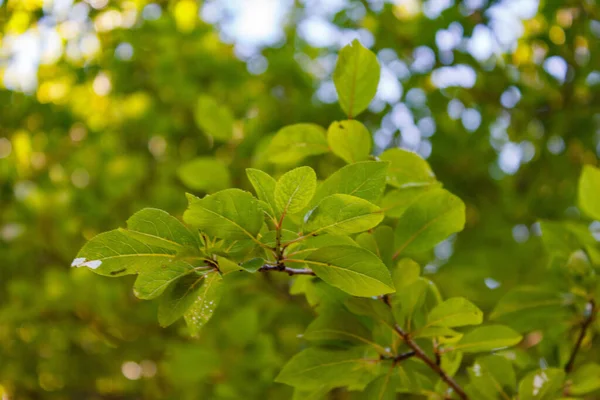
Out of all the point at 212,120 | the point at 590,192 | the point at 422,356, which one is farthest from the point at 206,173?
the point at 590,192

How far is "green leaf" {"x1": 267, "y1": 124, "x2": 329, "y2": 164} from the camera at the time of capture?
93 centimetres

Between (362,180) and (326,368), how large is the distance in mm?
317

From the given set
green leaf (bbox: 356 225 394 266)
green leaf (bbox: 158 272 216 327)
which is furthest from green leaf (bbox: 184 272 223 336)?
green leaf (bbox: 356 225 394 266)

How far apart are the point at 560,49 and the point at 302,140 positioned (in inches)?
55.0

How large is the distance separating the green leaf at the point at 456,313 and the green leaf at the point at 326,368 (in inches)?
4.9

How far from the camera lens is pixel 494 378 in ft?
3.16

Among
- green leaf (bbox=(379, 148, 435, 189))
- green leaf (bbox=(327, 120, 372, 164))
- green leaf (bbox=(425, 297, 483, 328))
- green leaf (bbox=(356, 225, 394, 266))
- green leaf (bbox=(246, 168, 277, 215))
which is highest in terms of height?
green leaf (bbox=(246, 168, 277, 215))

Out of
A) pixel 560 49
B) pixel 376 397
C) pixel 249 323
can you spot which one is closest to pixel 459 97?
pixel 560 49

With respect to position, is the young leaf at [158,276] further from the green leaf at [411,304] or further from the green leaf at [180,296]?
the green leaf at [411,304]

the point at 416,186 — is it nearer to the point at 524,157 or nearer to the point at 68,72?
the point at 524,157

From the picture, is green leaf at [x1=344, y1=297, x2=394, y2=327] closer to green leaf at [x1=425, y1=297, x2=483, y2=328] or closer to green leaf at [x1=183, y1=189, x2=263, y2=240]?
green leaf at [x1=425, y1=297, x2=483, y2=328]

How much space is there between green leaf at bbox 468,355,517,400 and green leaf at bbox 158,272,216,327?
0.52 m

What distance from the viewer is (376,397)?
858 mm

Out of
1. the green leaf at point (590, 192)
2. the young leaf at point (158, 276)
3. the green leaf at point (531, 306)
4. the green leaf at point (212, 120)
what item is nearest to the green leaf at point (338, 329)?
the young leaf at point (158, 276)
